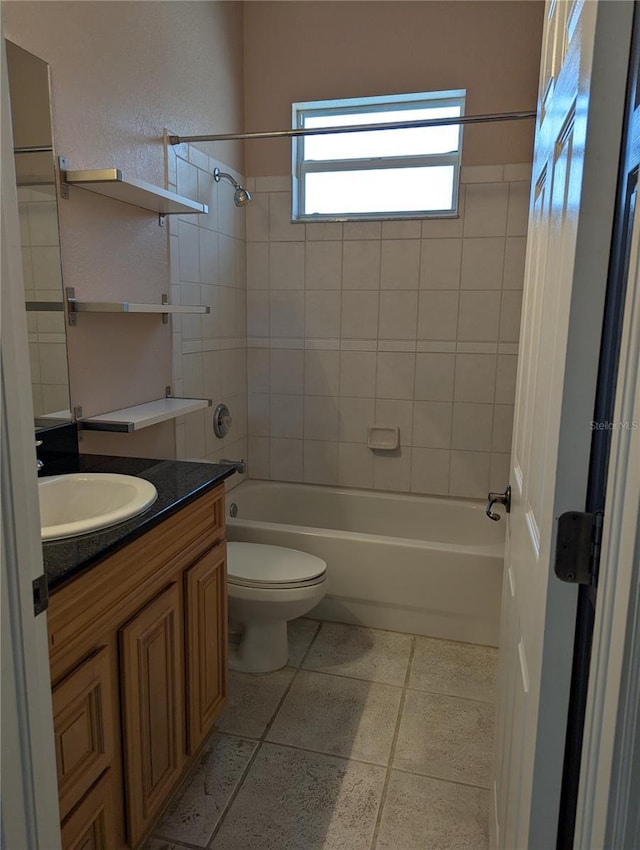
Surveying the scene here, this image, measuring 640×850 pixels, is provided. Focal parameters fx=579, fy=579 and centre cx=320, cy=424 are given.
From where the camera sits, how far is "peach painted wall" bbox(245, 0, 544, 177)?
100 inches

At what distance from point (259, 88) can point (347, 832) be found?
306 cm

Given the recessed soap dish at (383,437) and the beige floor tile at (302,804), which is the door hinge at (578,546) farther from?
the recessed soap dish at (383,437)

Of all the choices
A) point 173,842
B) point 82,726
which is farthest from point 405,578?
point 82,726

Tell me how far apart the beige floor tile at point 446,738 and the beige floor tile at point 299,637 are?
469mm

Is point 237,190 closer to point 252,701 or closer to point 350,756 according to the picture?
point 252,701

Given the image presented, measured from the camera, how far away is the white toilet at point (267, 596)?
2.07 m

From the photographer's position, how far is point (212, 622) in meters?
1.70

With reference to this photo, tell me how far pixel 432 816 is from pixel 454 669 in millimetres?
703

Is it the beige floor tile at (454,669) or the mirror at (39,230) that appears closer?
the mirror at (39,230)

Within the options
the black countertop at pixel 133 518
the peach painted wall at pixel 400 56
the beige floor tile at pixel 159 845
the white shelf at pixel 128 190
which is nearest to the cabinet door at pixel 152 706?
the beige floor tile at pixel 159 845

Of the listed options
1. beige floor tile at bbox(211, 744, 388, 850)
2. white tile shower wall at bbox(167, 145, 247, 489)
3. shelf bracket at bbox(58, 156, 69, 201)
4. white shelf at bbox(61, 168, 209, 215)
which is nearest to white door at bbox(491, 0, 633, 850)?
beige floor tile at bbox(211, 744, 388, 850)

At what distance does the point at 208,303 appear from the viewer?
264 cm

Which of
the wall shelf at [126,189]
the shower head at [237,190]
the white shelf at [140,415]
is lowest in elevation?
the white shelf at [140,415]

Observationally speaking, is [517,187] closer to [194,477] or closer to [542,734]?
[194,477]
